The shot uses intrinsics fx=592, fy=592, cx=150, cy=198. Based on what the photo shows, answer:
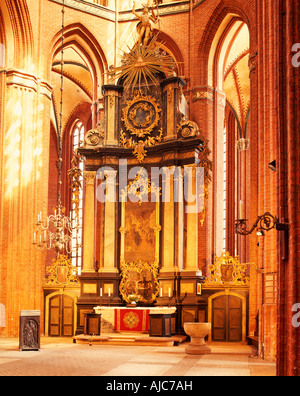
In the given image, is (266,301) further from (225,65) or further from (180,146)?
(225,65)

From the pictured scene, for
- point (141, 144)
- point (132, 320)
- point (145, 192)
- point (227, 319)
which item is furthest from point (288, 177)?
point (141, 144)

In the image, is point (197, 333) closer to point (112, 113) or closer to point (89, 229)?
point (89, 229)

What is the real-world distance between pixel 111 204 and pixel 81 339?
4.31 m

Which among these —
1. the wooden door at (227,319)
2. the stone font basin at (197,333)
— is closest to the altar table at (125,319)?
the wooden door at (227,319)

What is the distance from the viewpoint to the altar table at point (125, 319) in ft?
52.7

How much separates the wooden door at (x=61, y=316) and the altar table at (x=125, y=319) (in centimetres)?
206

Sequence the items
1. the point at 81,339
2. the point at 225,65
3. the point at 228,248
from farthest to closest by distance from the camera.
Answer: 1. the point at 228,248
2. the point at 225,65
3. the point at 81,339

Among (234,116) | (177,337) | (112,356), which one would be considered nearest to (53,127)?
(234,116)

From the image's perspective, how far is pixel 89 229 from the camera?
17672 millimetres

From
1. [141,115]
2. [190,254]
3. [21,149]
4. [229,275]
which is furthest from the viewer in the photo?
[21,149]

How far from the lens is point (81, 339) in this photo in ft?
50.2

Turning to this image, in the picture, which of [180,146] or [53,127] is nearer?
[180,146]

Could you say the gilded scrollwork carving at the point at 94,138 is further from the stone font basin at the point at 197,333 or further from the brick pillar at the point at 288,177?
the brick pillar at the point at 288,177

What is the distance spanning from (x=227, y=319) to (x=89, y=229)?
189 inches
